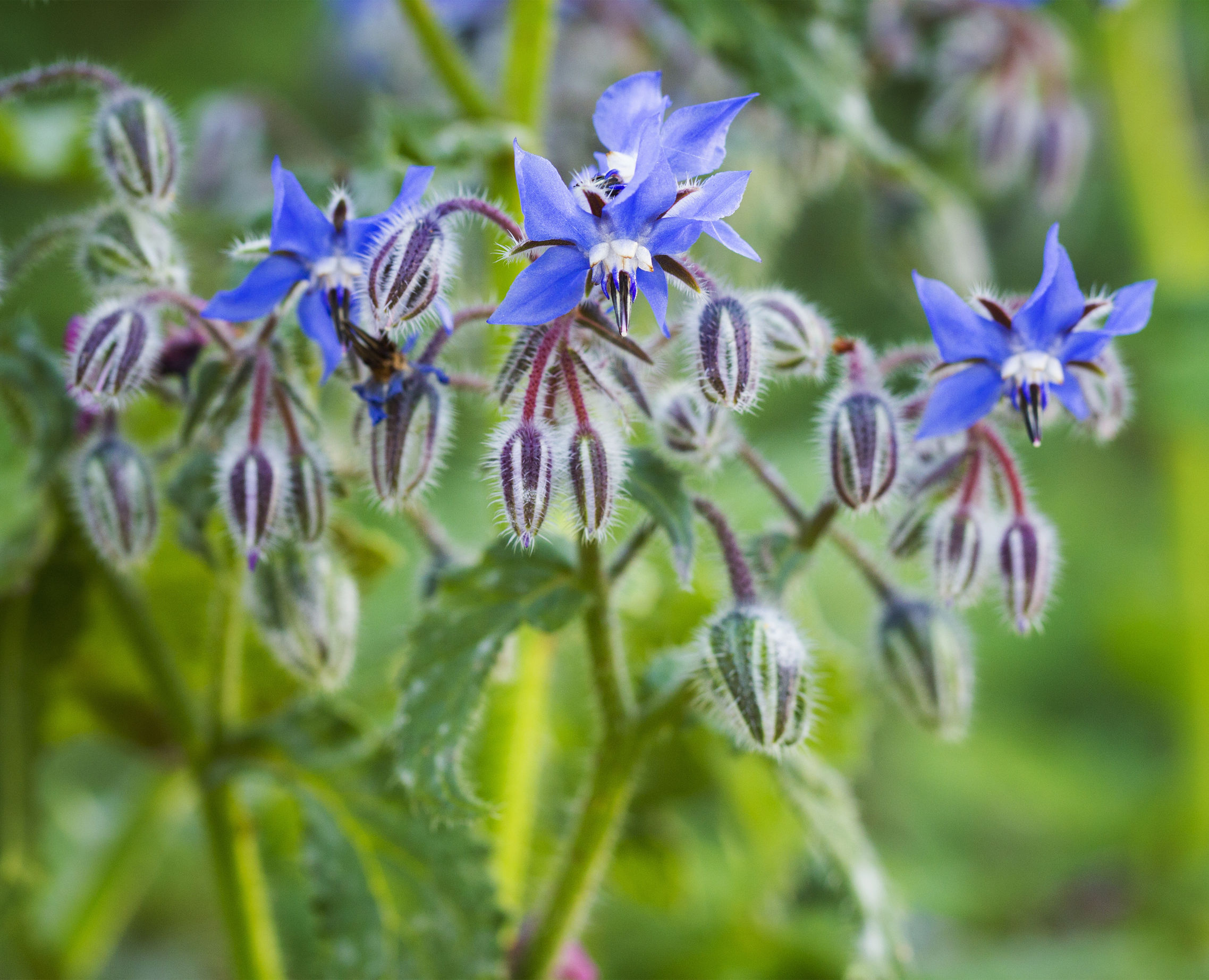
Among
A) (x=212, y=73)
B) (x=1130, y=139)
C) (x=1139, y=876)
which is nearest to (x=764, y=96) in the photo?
(x=1130, y=139)

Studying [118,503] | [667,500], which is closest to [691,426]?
[667,500]

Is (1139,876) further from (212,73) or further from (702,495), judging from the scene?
(212,73)

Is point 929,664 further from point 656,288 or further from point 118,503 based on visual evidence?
point 118,503

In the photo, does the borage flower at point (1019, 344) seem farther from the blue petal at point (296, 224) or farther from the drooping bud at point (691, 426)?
the blue petal at point (296, 224)

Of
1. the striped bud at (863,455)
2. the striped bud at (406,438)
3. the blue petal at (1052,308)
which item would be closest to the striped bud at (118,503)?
the striped bud at (406,438)

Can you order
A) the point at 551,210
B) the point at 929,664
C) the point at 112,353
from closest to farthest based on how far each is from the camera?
the point at 551,210 < the point at 112,353 < the point at 929,664

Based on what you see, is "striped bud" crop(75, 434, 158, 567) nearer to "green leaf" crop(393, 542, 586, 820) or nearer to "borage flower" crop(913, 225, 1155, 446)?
"green leaf" crop(393, 542, 586, 820)

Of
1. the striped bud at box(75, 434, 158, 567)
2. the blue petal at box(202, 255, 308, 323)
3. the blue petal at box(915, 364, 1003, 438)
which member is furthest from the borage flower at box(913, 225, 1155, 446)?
the striped bud at box(75, 434, 158, 567)
